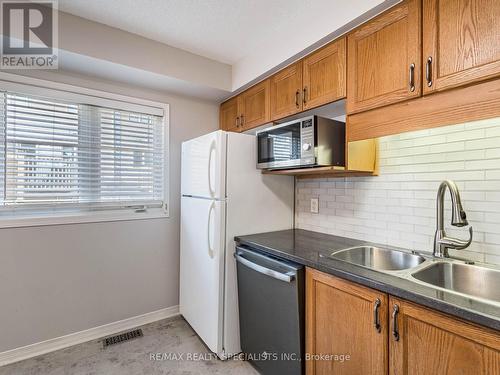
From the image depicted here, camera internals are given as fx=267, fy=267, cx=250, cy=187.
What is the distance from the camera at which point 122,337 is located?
2.27 metres

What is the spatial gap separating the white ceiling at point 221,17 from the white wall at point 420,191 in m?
0.86

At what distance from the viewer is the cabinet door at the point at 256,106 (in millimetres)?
2271

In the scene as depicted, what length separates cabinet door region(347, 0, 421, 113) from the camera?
131 centimetres

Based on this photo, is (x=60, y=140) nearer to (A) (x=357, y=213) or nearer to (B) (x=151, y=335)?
(B) (x=151, y=335)

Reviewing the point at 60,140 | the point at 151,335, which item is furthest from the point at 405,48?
the point at 151,335

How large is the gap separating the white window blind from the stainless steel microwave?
1272 millimetres

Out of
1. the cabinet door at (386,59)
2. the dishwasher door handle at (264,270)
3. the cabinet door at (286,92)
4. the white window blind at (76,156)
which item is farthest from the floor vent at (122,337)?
the cabinet door at (386,59)

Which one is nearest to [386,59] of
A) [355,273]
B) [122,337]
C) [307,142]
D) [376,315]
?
[307,142]

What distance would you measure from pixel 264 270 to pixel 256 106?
1.45 meters

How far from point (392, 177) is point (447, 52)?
79cm

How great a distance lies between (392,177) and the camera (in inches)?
70.0

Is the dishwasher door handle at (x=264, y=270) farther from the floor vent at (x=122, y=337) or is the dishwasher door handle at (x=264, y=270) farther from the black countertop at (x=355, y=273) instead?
the floor vent at (x=122, y=337)

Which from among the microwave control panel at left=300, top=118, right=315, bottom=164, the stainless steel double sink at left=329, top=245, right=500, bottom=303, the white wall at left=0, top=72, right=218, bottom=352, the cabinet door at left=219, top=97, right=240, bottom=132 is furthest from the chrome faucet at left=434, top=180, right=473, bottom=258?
the white wall at left=0, top=72, right=218, bottom=352

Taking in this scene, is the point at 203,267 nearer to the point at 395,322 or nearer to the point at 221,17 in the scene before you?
the point at 395,322
